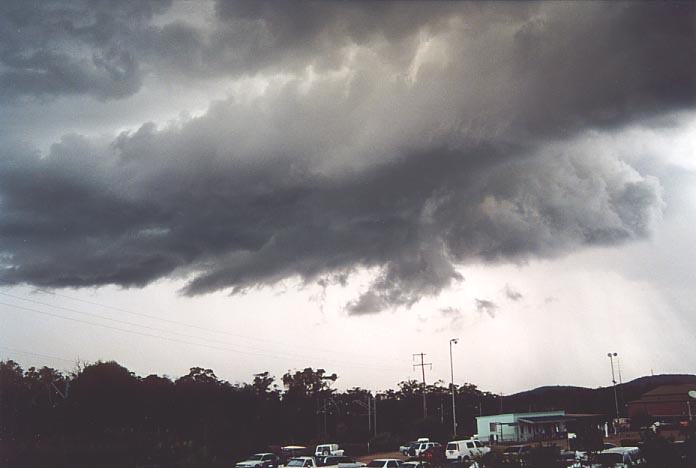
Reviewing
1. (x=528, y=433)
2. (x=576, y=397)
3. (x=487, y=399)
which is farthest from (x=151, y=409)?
(x=576, y=397)

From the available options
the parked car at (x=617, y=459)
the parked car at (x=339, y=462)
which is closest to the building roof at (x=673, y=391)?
the parked car at (x=617, y=459)

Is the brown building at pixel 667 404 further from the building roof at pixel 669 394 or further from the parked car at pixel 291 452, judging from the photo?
the parked car at pixel 291 452

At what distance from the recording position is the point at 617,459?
121ft

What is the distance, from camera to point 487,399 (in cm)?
15775

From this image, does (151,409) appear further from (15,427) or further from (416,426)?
(416,426)

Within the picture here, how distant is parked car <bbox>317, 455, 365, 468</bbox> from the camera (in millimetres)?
45713

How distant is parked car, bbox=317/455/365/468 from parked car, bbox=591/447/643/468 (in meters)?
16.0

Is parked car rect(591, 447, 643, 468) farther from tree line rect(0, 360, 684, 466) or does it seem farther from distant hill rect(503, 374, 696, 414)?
distant hill rect(503, 374, 696, 414)

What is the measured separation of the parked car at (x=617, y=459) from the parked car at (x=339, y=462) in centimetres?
1600

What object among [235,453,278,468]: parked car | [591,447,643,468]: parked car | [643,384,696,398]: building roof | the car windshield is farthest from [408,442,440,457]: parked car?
[643,384,696,398]: building roof

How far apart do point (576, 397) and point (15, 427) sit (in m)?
126

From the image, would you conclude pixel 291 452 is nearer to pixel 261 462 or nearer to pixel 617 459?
pixel 261 462

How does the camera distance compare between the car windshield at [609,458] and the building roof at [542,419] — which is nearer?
the car windshield at [609,458]

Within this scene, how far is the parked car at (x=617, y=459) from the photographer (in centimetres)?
3448
